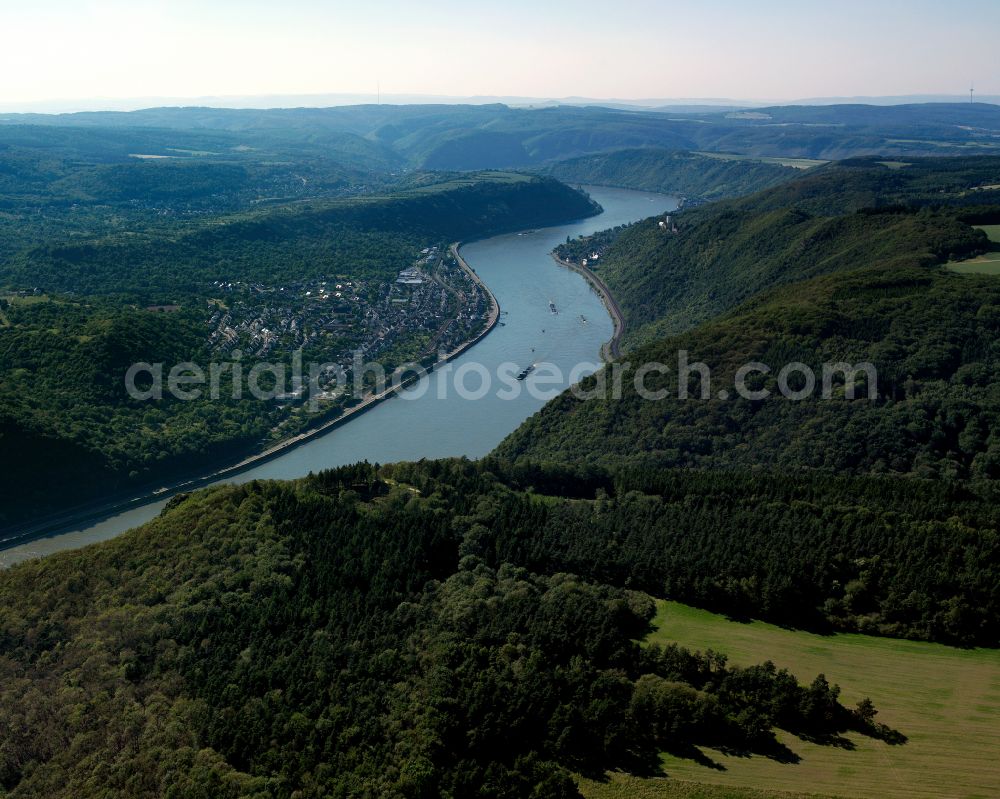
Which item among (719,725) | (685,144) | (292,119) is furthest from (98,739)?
(292,119)

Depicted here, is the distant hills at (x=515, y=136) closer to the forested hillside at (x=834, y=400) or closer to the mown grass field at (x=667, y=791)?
the forested hillside at (x=834, y=400)

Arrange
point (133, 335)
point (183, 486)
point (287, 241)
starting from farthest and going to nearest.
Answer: point (287, 241) → point (133, 335) → point (183, 486)

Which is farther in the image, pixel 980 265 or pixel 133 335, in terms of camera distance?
pixel 133 335

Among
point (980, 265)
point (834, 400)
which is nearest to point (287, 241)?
point (980, 265)

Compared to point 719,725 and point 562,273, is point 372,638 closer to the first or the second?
point 719,725

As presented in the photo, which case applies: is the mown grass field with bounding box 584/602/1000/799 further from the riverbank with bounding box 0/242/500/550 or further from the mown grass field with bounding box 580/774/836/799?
the riverbank with bounding box 0/242/500/550

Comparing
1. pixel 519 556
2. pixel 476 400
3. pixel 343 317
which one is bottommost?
pixel 476 400

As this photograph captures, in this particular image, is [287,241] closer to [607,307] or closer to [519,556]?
[607,307]
